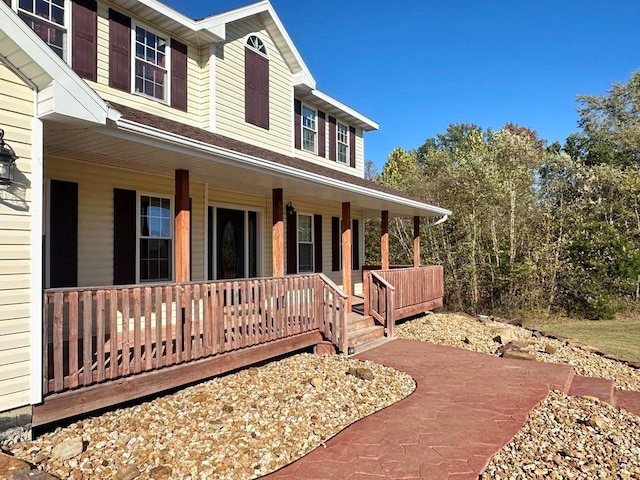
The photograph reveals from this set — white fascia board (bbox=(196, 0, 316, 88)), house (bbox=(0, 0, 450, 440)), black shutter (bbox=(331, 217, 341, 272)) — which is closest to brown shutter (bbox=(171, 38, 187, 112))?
house (bbox=(0, 0, 450, 440))

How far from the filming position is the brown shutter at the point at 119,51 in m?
7.46

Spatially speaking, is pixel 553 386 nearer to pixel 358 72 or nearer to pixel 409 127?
pixel 358 72

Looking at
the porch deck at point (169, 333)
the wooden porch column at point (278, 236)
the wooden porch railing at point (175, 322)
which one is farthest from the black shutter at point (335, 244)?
the porch deck at point (169, 333)

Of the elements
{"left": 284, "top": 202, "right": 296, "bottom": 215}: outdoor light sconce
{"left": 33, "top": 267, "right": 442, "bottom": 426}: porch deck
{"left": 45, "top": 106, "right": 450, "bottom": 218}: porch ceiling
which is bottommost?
{"left": 33, "top": 267, "right": 442, "bottom": 426}: porch deck

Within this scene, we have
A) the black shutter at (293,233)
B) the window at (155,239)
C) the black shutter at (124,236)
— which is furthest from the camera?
the black shutter at (293,233)

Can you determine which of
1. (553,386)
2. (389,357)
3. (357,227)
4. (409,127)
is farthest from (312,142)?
(409,127)

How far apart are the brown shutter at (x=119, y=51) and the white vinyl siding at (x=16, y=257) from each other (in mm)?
3713

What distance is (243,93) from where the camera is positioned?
9.81 m

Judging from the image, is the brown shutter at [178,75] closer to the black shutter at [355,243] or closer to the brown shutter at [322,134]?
the brown shutter at [322,134]

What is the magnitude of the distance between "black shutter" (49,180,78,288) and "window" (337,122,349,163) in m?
8.25

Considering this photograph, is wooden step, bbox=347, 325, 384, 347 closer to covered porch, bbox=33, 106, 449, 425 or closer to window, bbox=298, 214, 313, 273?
covered porch, bbox=33, 106, 449, 425

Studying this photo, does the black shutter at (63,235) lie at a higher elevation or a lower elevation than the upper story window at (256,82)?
lower

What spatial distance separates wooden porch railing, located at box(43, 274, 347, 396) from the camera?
430 cm

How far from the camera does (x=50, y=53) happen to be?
4004mm
